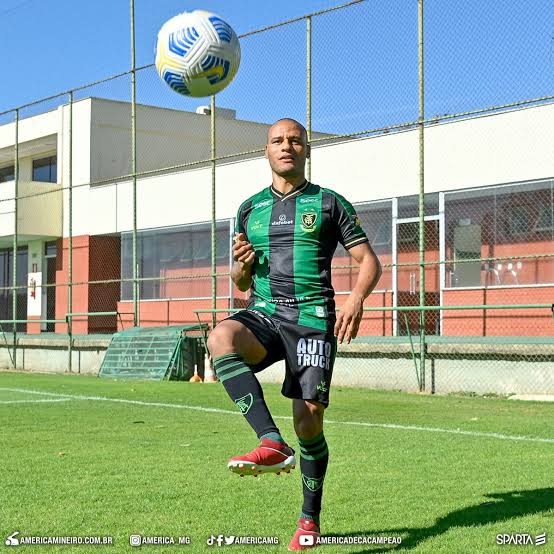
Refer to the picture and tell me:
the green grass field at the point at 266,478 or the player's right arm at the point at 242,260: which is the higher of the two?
the player's right arm at the point at 242,260

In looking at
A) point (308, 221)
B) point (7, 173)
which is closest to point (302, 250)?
point (308, 221)

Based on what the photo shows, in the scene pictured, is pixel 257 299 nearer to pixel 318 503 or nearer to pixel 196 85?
pixel 318 503

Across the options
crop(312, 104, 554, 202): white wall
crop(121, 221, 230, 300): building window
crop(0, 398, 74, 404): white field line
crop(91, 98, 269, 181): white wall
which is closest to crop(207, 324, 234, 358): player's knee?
crop(0, 398, 74, 404): white field line

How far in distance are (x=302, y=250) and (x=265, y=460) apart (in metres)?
1.27

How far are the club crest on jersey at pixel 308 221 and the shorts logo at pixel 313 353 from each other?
0.62m

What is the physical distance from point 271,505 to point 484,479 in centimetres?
175

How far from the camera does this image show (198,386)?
669 inches

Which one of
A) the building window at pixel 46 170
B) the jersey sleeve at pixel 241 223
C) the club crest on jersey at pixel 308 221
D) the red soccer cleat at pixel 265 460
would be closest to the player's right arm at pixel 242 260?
the jersey sleeve at pixel 241 223

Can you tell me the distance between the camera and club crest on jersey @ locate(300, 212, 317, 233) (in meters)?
5.28

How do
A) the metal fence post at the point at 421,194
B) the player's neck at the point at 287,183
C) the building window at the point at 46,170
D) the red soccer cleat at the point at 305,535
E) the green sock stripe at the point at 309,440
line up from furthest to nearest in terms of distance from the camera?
the building window at the point at 46,170 < the metal fence post at the point at 421,194 < the player's neck at the point at 287,183 < the green sock stripe at the point at 309,440 < the red soccer cleat at the point at 305,535

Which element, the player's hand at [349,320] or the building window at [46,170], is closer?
the player's hand at [349,320]

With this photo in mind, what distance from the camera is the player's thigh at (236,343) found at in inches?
197

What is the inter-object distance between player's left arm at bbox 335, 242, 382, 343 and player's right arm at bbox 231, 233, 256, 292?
559 millimetres

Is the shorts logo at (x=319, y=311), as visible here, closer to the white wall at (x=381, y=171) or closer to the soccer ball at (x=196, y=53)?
the soccer ball at (x=196, y=53)
